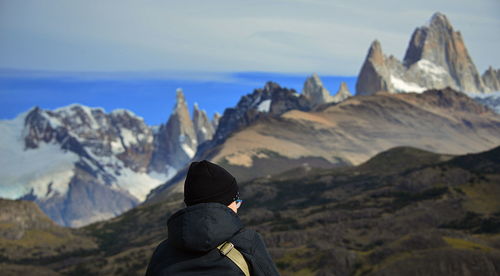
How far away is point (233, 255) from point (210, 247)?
0.36 meters

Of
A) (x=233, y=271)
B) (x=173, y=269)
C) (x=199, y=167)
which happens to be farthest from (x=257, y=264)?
(x=199, y=167)

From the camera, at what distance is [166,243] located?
35.1 feet

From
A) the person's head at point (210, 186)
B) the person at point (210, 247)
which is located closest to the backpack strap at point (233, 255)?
the person at point (210, 247)

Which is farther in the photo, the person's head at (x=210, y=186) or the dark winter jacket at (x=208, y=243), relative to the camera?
the person's head at (x=210, y=186)

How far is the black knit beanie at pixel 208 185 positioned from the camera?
35.9 feet

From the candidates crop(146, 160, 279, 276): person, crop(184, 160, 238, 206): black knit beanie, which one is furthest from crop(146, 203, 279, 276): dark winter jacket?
crop(184, 160, 238, 206): black knit beanie

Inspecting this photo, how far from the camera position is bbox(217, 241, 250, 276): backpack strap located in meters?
9.98

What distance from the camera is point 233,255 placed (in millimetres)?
10039

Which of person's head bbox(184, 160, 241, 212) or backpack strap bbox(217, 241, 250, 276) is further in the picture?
person's head bbox(184, 160, 241, 212)

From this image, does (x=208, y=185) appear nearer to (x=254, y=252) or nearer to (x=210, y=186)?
(x=210, y=186)

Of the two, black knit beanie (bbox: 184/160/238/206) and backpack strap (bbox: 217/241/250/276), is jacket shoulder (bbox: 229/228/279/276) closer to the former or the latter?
backpack strap (bbox: 217/241/250/276)

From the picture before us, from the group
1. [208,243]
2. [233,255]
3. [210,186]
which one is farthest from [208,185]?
[233,255]

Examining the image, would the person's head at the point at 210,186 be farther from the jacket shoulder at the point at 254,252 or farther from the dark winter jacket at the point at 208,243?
the jacket shoulder at the point at 254,252

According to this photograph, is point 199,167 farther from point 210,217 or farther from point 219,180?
point 210,217
